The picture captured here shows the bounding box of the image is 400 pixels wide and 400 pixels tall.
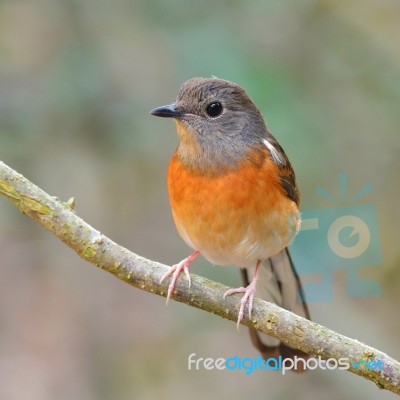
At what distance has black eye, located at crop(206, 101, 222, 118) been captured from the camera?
4926 millimetres

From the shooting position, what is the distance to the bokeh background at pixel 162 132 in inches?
226

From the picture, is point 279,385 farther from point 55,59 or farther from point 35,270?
point 55,59

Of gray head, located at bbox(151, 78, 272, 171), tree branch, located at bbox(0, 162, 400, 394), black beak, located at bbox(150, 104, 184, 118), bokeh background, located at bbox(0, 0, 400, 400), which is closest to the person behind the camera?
tree branch, located at bbox(0, 162, 400, 394)

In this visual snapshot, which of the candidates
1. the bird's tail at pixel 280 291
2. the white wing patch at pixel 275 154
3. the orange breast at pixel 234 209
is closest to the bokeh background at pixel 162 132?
the bird's tail at pixel 280 291

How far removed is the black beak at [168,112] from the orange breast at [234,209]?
0.29 m

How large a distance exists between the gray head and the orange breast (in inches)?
3.6

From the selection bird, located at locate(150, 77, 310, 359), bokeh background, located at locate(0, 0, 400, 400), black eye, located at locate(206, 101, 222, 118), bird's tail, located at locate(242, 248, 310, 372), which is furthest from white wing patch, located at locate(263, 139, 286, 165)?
bird's tail, located at locate(242, 248, 310, 372)

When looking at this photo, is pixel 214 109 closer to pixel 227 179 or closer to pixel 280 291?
pixel 227 179

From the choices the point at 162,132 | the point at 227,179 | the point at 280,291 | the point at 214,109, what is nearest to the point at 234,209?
the point at 227,179

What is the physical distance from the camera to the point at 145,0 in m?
5.89

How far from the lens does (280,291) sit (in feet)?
18.6

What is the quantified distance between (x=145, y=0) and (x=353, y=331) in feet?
9.64

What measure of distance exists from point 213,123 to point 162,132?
1.23 m

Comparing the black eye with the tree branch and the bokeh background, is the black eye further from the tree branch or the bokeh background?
the tree branch
